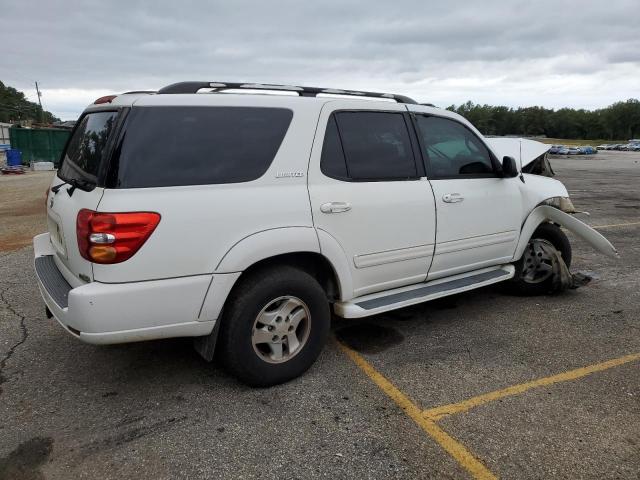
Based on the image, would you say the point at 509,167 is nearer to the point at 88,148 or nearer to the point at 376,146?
the point at 376,146

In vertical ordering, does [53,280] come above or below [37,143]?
below

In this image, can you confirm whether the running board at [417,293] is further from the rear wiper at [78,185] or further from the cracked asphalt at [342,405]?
the rear wiper at [78,185]

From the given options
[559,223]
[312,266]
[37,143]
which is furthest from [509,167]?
[37,143]

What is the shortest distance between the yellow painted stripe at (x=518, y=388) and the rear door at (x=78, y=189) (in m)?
2.13

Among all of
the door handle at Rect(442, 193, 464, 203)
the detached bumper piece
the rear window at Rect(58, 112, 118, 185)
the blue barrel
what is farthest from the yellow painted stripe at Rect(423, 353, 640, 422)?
the blue barrel

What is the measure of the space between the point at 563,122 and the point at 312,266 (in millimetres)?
149486

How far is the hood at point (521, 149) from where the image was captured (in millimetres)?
5398

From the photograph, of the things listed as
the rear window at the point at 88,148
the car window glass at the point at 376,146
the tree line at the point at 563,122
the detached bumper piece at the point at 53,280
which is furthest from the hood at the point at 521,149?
the tree line at the point at 563,122

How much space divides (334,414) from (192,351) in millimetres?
1374

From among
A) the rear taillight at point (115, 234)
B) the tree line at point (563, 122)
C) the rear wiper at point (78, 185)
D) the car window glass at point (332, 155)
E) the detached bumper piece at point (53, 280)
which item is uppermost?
the tree line at point (563, 122)

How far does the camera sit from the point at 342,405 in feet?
10.2

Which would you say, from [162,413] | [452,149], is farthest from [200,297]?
[452,149]

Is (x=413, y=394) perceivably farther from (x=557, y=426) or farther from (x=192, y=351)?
(x=192, y=351)

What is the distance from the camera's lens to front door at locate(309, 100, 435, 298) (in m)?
3.39
